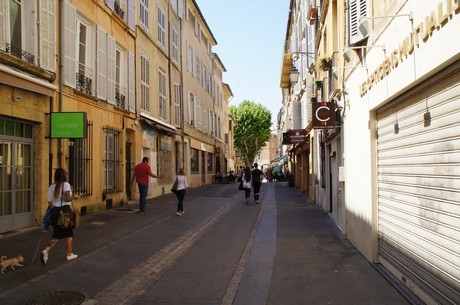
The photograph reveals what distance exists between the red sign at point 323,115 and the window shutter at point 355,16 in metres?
1.95

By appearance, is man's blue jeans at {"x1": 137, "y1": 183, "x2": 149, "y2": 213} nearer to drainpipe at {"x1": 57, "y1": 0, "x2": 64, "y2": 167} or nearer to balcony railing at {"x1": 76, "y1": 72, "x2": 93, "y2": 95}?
drainpipe at {"x1": 57, "y1": 0, "x2": 64, "y2": 167}

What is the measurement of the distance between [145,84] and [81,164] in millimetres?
6743

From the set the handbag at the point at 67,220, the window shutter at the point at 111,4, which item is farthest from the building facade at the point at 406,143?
the window shutter at the point at 111,4

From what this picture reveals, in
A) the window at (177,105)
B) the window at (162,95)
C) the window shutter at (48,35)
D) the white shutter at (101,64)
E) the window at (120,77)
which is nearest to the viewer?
the window shutter at (48,35)

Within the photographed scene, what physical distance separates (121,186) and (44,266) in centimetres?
884

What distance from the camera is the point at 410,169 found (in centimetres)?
504

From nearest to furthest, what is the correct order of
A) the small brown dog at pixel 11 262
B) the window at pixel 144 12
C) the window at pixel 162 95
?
the small brown dog at pixel 11 262 → the window at pixel 144 12 → the window at pixel 162 95

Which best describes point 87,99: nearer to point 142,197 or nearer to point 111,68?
point 111,68

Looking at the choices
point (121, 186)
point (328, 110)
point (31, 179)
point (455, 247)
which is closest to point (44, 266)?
point (31, 179)

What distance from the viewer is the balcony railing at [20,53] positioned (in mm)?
8875

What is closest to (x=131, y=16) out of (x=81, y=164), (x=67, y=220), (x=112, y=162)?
(x=112, y=162)

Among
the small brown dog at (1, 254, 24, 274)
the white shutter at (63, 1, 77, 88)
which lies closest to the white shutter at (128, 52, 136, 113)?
the white shutter at (63, 1, 77, 88)

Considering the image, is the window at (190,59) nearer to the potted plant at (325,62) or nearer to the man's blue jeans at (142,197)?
the man's blue jeans at (142,197)

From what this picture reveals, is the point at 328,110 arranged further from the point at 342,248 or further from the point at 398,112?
the point at 398,112
